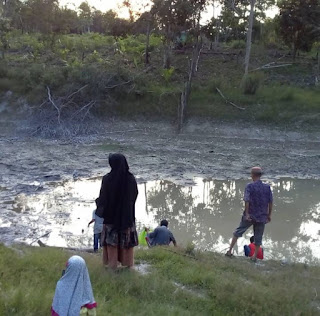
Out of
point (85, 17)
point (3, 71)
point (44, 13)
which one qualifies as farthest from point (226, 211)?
point (85, 17)

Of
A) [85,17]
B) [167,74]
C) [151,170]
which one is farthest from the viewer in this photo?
[85,17]

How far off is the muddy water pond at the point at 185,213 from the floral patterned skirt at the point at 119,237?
379cm

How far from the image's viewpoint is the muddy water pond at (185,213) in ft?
33.9

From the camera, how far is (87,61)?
2752 cm

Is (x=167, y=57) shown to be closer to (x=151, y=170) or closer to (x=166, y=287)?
(x=151, y=170)

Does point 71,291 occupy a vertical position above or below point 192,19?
below

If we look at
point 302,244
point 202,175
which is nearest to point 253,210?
point 302,244

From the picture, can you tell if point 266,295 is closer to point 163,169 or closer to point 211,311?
point 211,311

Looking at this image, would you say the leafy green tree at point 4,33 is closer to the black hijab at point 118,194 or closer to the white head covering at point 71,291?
the black hijab at point 118,194

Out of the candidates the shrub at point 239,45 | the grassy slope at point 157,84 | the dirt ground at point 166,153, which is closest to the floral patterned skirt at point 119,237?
the dirt ground at point 166,153

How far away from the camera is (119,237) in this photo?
6.31 meters

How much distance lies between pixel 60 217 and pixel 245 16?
2414cm

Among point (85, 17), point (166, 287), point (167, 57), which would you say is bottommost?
point (166, 287)

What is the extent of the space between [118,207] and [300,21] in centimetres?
2483
